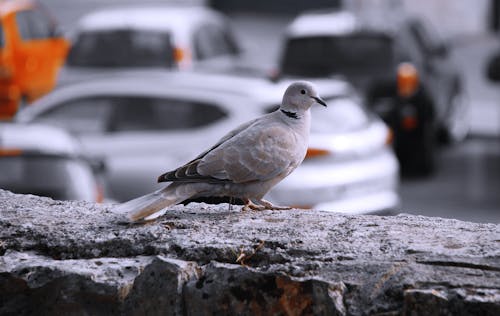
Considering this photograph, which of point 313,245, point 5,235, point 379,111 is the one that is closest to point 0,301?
point 5,235

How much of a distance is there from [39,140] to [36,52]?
29.5 feet

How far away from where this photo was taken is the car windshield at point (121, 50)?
14297 millimetres

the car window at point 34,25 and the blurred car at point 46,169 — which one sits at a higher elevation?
the car window at point 34,25

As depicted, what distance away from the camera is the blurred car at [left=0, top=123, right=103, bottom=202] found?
26.7ft

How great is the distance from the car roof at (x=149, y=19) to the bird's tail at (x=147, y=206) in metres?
11.1

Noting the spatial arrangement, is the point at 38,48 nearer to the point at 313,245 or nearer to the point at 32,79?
the point at 32,79

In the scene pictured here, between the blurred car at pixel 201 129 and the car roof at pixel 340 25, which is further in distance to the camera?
the car roof at pixel 340 25

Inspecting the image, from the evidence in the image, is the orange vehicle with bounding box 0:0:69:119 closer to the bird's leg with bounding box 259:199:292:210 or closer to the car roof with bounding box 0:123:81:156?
the car roof with bounding box 0:123:81:156

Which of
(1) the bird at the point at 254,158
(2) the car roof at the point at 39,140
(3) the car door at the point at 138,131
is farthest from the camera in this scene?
(3) the car door at the point at 138,131

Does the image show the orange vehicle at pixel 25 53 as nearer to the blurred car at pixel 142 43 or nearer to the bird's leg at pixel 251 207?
the blurred car at pixel 142 43

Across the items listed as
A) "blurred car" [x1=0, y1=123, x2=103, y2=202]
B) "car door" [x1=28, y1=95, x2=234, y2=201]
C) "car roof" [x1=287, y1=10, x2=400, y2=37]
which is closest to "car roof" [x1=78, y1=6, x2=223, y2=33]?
"car roof" [x1=287, y1=10, x2=400, y2=37]

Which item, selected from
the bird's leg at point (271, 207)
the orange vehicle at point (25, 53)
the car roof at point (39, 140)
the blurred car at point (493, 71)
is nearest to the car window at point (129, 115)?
the car roof at point (39, 140)

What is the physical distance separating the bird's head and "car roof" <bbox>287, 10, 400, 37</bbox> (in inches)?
392

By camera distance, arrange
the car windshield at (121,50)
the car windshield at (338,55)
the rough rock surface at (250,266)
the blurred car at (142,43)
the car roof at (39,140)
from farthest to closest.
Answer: the car windshield at (121,50)
the blurred car at (142,43)
the car windshield at (338,55)
the car roof at (39,140)
the rough rock surface at (250,266)
